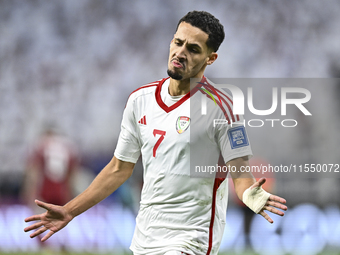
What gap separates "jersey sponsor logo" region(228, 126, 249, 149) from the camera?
2.55 metres

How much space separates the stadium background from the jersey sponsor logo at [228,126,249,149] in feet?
14.5

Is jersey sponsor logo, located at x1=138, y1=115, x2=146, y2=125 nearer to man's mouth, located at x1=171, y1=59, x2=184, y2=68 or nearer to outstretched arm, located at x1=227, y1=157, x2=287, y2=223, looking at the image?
man's mouth, located at x1=171, y1=59, x2=184, y2=68

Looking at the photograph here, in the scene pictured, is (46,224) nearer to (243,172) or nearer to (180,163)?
(180,163)

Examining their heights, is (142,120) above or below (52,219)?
above

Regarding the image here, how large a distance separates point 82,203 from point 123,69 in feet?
17.0

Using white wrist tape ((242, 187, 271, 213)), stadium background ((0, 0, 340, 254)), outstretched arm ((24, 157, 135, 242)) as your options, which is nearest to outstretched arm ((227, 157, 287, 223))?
white wrist tape ((242, 187, 271, 213))

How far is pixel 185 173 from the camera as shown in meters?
2.59

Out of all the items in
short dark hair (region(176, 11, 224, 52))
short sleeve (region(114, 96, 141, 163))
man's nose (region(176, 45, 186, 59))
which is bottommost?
short sleeve (region(114, 96, 141, 163))

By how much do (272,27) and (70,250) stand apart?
5317 mm

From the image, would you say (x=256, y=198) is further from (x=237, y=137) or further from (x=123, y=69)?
(x=123, y=69)

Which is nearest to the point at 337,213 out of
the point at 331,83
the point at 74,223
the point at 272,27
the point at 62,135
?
the point at 331,83

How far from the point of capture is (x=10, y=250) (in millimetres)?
6477

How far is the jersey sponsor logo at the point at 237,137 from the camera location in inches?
100

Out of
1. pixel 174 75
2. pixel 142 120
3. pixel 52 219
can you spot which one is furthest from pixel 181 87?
pixel 52 219
